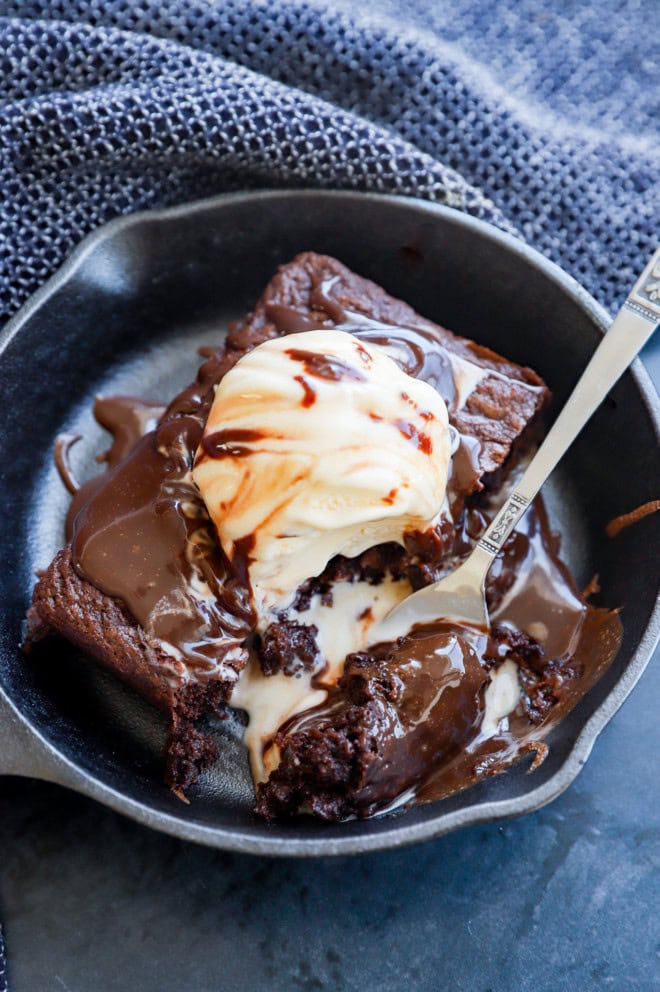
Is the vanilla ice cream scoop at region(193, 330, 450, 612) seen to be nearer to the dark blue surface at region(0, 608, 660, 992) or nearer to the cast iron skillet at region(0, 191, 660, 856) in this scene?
the cast iron skillet at region(0, 191, 660, 856)

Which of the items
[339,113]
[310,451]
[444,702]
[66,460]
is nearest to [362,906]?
[444,702]

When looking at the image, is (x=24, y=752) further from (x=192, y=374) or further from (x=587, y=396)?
(x=587, y=396)

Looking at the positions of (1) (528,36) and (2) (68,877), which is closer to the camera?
(2) (68,877)

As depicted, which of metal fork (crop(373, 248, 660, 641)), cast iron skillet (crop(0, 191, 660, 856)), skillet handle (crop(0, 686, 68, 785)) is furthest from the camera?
metal fork (crop(373, 248, 660, 641))

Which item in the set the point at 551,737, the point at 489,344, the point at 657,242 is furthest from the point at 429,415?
the point at 657,242

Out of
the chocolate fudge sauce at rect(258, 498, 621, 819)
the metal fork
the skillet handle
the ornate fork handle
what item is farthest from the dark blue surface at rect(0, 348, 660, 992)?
the ornate fork handle

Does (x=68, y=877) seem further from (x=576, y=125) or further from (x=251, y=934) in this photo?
(x=576, y=125)
